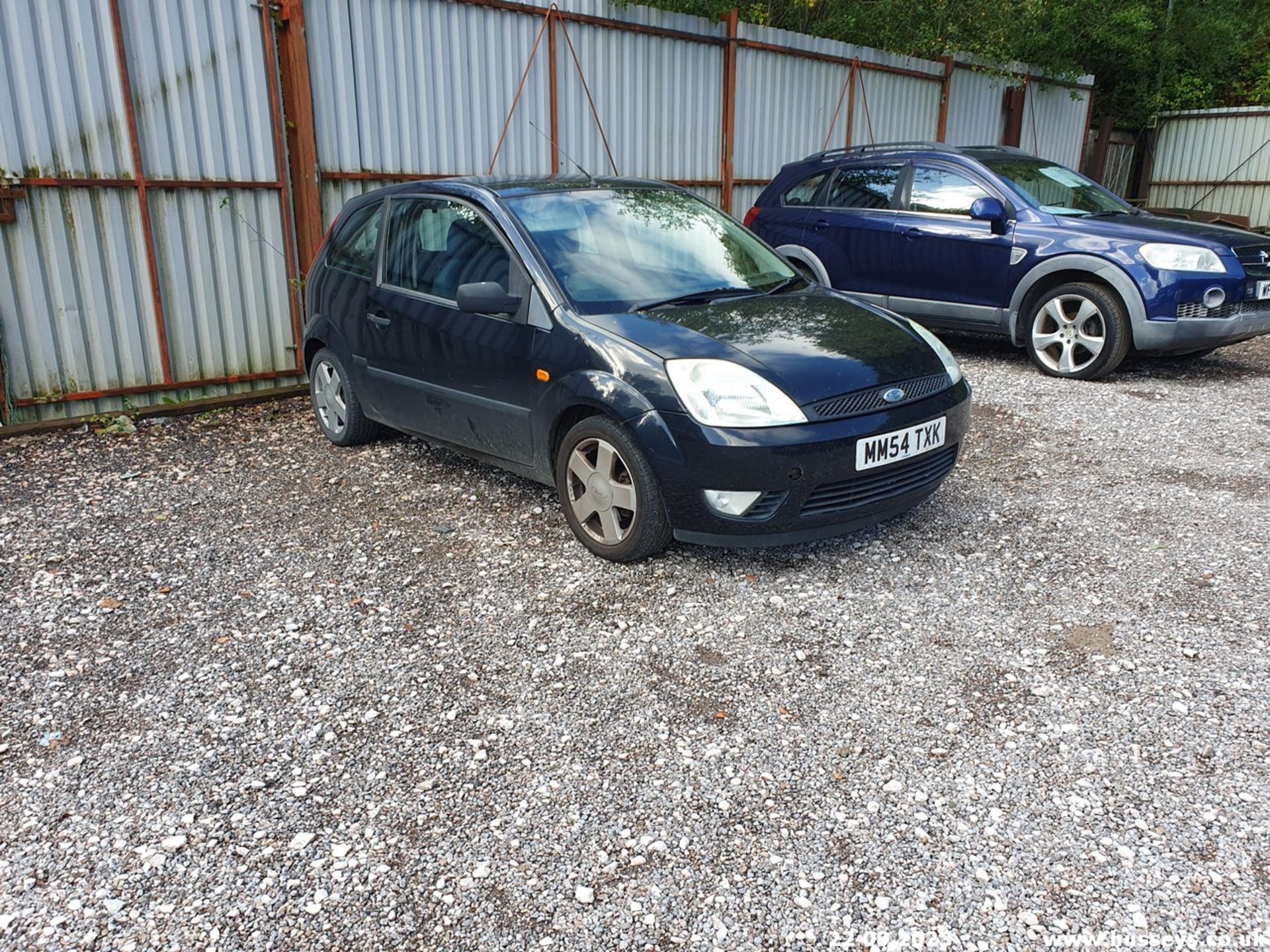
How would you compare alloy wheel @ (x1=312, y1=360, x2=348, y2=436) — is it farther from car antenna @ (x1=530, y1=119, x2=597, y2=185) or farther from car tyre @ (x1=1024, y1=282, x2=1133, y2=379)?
car tyre @ (x1=1024, y1=282, x2=1133, y2=379)

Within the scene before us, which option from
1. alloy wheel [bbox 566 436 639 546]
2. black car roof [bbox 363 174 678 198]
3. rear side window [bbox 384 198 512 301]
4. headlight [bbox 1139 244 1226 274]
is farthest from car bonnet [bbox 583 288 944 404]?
headlight [bbox 1139 244 1226 274]

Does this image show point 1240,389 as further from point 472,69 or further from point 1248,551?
point 472,69

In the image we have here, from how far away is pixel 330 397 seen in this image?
240 inches

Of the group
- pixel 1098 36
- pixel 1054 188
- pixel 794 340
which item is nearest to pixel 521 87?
pixel 1054 188

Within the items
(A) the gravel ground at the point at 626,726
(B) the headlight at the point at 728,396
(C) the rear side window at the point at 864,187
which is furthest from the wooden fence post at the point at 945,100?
(B) the headlight at the point at 728,396

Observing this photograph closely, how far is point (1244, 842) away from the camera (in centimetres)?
247

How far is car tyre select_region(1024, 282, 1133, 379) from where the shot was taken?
733 cm

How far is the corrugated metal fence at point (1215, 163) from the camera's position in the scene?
17.9m

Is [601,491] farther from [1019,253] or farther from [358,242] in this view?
[1019,253]

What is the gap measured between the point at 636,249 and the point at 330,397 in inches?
95.1

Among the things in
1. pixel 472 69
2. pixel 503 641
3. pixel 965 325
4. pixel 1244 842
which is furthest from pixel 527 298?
pixel 965 325

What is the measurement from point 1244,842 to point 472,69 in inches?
300

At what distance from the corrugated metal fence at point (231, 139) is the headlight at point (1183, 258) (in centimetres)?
467

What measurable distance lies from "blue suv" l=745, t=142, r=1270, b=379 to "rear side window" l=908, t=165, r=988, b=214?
0.01 meters
